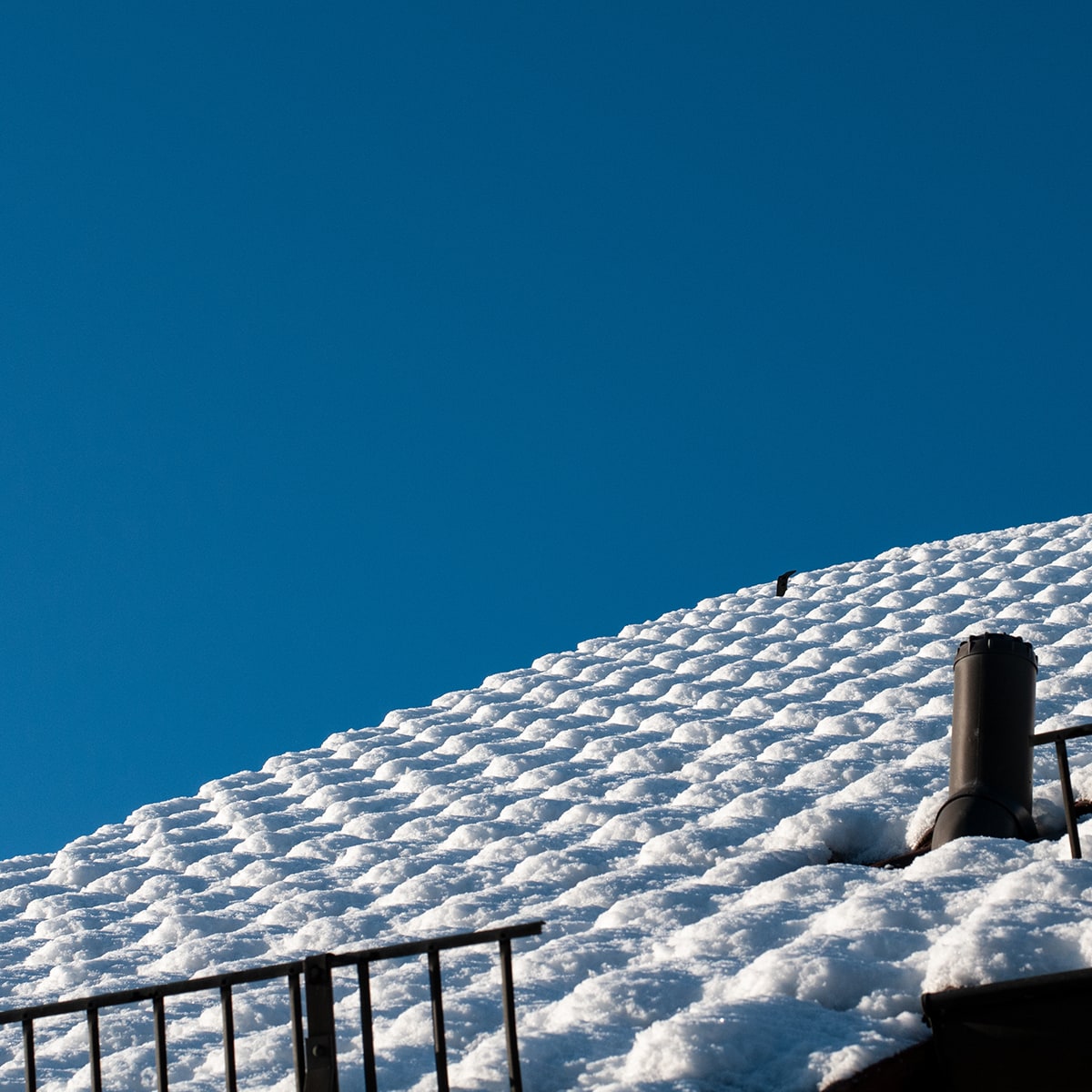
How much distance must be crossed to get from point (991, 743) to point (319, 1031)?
2739mm

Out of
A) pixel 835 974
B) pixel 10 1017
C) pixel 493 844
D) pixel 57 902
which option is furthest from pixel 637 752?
pixel 10 1017

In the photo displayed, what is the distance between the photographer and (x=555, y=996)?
13.0 feet

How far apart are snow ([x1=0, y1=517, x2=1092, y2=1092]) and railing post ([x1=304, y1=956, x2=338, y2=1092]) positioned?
0.28 metres

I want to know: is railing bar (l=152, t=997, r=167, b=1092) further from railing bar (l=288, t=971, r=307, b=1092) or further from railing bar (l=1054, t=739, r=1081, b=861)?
railing bar (l=1054, t=739, r=1081, b=861)

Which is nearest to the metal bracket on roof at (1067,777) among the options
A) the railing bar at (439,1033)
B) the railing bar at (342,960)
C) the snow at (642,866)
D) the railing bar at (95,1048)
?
the snow at (642,866)

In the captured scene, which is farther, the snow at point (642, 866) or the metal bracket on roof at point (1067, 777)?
the metal bracket on roof at point (1067, 777)

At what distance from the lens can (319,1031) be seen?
10.9 ft

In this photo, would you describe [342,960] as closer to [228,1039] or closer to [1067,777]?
[228,1039]

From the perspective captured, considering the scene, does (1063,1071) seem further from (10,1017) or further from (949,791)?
(10,1017)

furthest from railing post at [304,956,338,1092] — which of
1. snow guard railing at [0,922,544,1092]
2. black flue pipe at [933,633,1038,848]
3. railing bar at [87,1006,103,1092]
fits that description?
black flue pipe at [933,633,1038,848]

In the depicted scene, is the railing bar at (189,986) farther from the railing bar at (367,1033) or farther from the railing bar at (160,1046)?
the railing bar at (367,1033)

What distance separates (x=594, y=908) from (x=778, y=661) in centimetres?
356

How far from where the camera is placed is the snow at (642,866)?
11.6ft

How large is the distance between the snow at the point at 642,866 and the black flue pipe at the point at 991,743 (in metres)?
0.19
